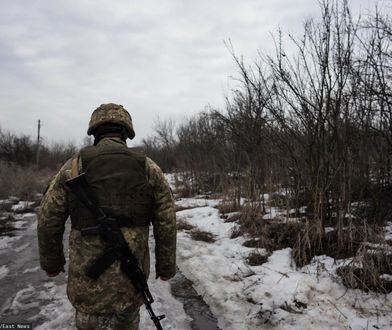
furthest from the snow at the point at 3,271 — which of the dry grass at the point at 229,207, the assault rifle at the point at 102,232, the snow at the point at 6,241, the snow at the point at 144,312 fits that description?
the dry grass at the point at 229,207

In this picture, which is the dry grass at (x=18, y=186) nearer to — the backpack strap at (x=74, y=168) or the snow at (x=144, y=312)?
the snow at (x=144, y=312)

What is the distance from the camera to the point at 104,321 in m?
2.52

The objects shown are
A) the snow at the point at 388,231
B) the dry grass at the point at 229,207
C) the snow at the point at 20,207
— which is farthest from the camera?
the snow at the point at 20,207

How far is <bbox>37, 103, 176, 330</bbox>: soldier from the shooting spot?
2439 millimetres

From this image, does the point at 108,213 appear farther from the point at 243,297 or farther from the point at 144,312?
the point at 243,297

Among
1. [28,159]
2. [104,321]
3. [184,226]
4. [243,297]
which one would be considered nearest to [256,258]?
[243,297]

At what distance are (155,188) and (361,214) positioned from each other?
189 inches

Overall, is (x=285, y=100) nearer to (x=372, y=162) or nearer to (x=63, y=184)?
(x=372, y=162)

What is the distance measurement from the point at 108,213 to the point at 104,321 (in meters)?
0.70

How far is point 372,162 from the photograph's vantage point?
6.61m

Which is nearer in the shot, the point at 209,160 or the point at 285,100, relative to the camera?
the point at 285,100

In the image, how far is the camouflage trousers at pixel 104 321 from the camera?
8.18 ft

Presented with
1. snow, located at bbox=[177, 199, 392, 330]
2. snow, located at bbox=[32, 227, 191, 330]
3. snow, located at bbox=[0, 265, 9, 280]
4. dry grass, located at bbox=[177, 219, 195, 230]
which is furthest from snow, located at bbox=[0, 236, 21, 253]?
snow, located at bbox=[177, 199, 392, 330]

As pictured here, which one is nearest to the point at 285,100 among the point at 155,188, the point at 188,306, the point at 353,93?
the point at 353,93
